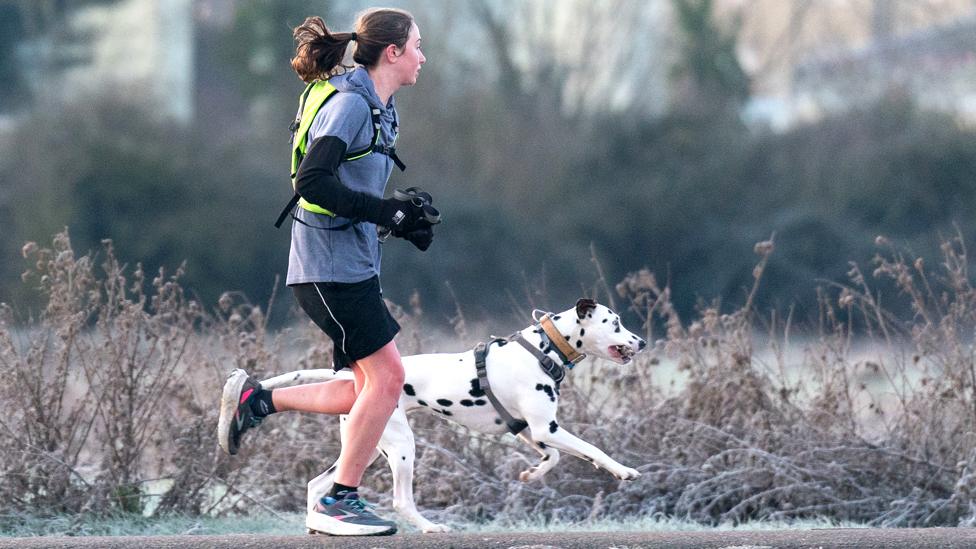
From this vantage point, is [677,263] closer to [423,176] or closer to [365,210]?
[423,176]

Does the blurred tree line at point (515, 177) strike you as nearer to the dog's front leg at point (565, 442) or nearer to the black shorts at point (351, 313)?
the dog's front leg at point (565, 442)

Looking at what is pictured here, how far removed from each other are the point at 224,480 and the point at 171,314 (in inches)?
35.9

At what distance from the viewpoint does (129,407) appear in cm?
735

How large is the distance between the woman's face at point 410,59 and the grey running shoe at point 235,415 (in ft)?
4.88

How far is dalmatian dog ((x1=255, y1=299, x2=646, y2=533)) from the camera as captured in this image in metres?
6.31

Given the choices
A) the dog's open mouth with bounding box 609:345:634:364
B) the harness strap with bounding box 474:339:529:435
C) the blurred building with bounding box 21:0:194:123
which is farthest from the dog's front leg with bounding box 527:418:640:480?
the blurred building with bounding box 21:0:194:123

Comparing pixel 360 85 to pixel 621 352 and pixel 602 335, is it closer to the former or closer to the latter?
pixel 602 335

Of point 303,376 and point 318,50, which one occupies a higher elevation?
point 318,50

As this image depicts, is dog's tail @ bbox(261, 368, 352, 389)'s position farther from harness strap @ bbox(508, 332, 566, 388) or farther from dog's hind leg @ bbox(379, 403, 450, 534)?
harness strap @ bbox(508, 332, 566, 388)

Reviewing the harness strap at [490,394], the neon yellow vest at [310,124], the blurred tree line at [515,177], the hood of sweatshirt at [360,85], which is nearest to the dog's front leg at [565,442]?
the harness strap at [490,394]

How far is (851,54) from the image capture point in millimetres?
37750

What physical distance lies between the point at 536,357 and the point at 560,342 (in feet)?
0.44

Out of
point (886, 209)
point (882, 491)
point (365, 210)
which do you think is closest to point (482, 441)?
point (882, 491)

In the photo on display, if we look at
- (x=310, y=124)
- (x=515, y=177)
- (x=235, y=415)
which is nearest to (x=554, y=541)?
(x=235, y=415)
